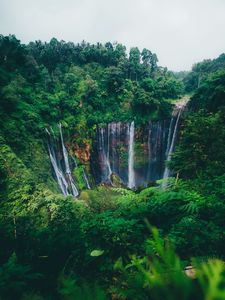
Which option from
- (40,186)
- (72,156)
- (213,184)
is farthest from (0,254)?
(72,156)

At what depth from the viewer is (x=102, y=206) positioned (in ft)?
25.6

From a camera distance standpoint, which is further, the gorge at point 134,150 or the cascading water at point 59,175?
the gorge at point 134,150

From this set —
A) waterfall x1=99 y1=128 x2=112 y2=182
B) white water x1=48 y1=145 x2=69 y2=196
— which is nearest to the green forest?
waterfall x1=99 y1=128 x2=112 y2=182

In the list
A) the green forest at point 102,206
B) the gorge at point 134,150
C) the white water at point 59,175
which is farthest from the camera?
the gorge at point 134,150

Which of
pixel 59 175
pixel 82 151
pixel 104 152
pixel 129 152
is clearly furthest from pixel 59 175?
pixel 129 152

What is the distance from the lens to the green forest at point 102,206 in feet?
4.72

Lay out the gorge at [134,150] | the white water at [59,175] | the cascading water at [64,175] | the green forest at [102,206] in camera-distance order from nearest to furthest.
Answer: the green forest at [102,206], the white water at [59,175], the cascading water at [64,175], the gorge at [134,150]

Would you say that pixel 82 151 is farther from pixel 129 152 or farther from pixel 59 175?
pixel 129 152

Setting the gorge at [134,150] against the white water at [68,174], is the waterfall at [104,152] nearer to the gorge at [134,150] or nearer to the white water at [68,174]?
the gorge at [134,150]

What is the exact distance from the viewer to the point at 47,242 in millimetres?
3021

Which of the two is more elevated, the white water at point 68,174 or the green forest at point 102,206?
the green forest at point 102,206

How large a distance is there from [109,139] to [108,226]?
2090 centimetres

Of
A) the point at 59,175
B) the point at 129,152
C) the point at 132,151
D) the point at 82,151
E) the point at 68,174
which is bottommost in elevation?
the point at 68,174

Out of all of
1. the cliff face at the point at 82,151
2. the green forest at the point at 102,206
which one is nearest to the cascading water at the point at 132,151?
the cliff face at the point at 82,151
